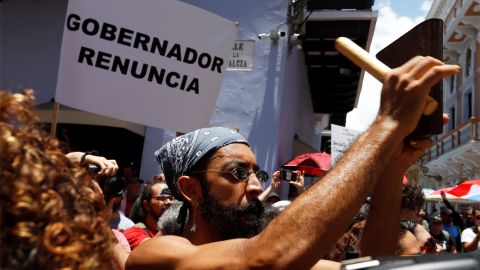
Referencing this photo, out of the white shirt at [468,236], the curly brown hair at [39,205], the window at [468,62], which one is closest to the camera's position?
the curly brown hair at [39,205]

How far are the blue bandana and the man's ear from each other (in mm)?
33

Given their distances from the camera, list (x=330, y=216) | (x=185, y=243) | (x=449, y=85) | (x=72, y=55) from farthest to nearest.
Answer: (x=449, y=85) < (x=72, y=55) < (x=185, y=243) < (x=330, y=216)

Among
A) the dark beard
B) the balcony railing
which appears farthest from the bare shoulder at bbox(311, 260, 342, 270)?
the balcony railing

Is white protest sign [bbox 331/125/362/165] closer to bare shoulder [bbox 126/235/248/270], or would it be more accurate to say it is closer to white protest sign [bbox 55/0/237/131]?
white protest sign [bbox 55/0/237/131]

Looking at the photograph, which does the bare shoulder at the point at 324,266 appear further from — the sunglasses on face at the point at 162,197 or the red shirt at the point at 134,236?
the sunglasses on face at the point at 162,197

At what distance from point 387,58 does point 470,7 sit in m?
25.7

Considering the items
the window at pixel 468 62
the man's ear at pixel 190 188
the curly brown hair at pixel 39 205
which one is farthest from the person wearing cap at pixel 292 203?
the window at pixel 468 62

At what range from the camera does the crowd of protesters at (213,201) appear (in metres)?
0.82

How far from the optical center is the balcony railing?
2409cm

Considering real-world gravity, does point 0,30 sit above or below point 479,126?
below

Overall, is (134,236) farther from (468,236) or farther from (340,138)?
(468,236)

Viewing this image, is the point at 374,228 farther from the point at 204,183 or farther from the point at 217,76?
the point at 217,76

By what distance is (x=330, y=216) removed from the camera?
50.9 inches

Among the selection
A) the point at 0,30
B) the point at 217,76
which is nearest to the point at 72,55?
the point at 217,76
